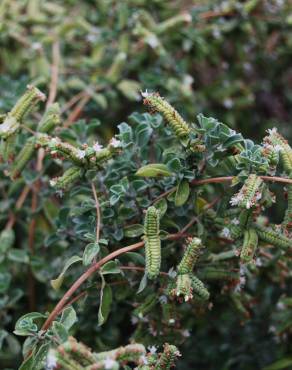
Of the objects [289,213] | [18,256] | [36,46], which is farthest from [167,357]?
[36,46]

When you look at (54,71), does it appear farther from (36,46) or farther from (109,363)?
(109,363)

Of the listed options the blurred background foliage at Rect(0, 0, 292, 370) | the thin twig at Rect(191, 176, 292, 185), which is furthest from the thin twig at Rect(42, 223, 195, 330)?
the thin twig at Rect(191, 176, 292, 185)

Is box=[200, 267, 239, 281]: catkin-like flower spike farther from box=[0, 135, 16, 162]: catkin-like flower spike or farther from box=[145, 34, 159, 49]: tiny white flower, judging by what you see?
box=[145, 34, 159, 49]: tiny white flower

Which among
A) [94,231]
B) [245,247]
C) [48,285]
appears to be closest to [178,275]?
[245,247]

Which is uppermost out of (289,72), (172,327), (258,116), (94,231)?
(289,72)

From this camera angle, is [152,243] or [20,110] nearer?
[152,243]

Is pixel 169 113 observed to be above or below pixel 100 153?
above

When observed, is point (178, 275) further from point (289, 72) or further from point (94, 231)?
point (289, 72)
